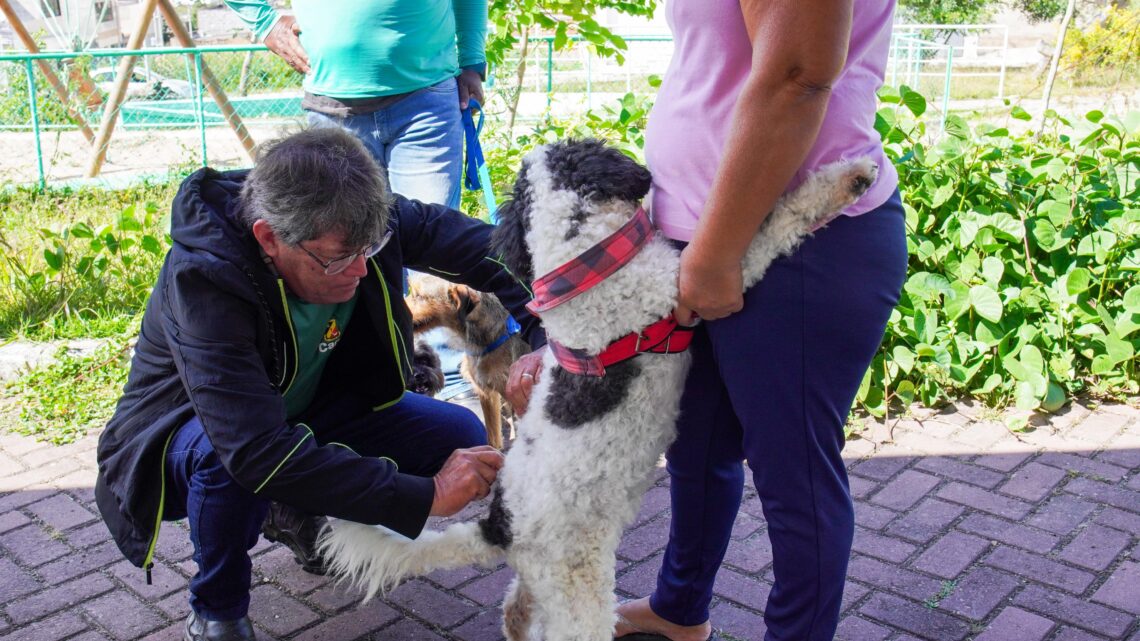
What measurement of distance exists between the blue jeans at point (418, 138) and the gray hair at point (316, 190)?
1482 millimetres

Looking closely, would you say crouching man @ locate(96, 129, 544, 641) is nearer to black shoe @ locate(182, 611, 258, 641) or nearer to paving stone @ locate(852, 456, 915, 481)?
black shoe @ locate(182, 611, 258, 641)

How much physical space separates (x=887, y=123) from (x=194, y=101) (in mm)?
7384

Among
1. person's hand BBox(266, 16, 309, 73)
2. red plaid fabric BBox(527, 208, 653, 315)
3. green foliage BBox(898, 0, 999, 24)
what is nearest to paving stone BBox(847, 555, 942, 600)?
red plaid fabric BBox(527, 208, 653, 315)

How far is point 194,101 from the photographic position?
9.37 m

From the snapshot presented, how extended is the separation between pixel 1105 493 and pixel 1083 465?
9.5 inches

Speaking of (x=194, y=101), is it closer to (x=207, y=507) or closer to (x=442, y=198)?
(x=442, y=198)

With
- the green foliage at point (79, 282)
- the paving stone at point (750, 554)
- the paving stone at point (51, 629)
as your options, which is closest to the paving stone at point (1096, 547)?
the paving stone at point (750, 554)

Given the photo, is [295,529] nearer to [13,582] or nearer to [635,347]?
[13,582]

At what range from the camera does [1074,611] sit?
8.83 feet

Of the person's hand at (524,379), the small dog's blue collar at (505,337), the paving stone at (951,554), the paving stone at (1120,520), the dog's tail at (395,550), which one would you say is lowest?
the paving stone at (1120,520)

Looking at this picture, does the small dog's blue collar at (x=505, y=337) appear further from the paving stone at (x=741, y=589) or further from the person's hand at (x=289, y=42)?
the person's hand at (x=289, y=42)

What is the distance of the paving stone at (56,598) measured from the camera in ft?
9.24

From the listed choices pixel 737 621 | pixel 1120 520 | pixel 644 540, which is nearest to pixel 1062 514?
pixel 1120 520

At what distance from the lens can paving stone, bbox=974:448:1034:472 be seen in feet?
11.9
